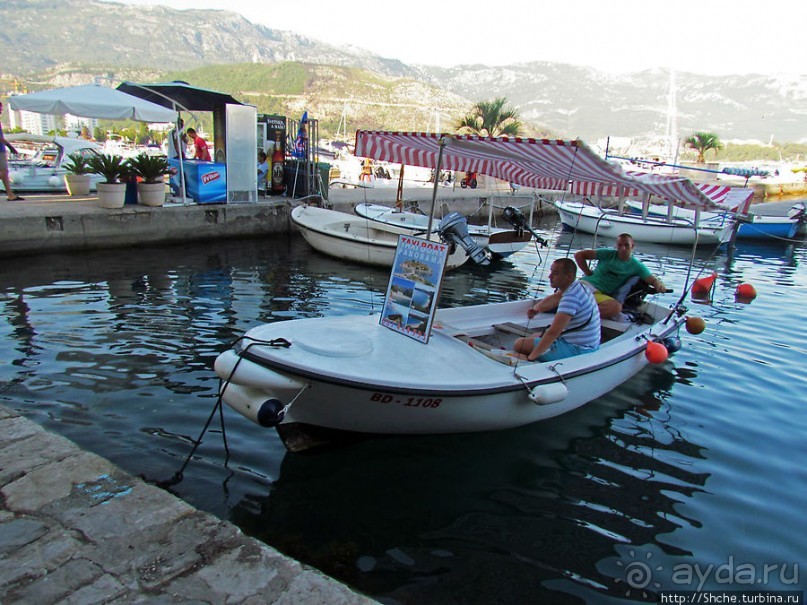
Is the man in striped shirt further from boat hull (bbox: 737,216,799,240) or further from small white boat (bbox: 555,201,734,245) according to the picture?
boat hull (bbox: 737,216,799,240)

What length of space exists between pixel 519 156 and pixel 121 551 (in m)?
4.73

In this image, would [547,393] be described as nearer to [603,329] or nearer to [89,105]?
[603,329]

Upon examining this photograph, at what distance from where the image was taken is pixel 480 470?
497cm

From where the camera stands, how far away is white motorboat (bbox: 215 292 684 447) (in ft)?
13.9

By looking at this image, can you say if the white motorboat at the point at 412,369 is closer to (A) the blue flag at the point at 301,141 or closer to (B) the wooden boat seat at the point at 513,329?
(B) the wooden boat seat at the point at 513,329

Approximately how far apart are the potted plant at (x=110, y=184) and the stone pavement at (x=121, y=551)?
11427 millimetres

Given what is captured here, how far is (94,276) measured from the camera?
10812 mm

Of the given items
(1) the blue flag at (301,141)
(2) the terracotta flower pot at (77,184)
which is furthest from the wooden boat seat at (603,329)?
(2) the terracotta flower pot at (77,184)

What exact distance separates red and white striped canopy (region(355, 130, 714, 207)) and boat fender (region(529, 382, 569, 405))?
2015 millimetres

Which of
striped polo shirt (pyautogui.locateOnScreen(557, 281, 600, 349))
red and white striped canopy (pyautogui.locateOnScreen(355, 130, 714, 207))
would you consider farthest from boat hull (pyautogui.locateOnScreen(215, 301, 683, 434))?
red and white striped canopy (pyautogui.locateOnScreen(355, 130, 714, 207))

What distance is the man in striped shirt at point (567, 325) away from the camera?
18.1ft

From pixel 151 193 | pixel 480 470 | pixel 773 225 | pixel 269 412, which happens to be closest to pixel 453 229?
pixel 480 470

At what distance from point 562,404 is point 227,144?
41.3 ft

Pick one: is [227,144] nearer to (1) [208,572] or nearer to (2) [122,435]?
(2) [122,435]
